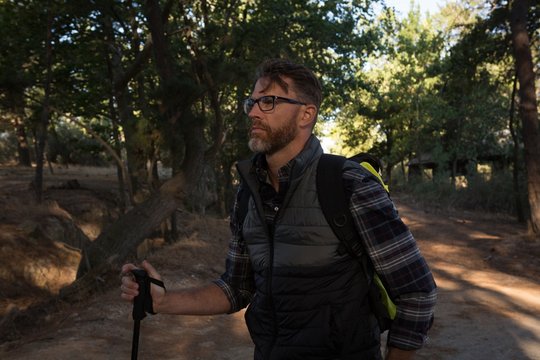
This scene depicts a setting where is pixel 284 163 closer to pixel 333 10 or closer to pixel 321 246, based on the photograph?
pixel 321 246

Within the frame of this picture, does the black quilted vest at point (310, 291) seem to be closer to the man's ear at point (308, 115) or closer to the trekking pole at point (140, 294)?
the man's ear at point (308, 115)

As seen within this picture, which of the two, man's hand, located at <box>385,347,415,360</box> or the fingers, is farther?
the fingers

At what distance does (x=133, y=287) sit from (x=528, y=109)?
44.8 ft

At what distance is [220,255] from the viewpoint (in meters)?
11.6

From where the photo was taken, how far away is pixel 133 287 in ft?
6.63

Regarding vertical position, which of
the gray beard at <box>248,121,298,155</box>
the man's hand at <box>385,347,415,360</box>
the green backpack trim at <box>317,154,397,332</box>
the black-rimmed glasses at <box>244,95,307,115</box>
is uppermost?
the black-rimmed glasses at <box>244,95,307,115</box>

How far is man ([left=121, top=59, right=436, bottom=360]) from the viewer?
68.9 inches

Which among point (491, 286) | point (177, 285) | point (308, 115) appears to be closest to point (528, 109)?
point (491, 286)

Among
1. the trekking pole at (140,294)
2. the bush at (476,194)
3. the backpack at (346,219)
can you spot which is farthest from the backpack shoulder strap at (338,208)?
the bush at (476,194)

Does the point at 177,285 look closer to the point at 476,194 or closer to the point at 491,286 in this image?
the point at 491,286

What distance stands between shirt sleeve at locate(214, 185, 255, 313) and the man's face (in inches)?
12.0

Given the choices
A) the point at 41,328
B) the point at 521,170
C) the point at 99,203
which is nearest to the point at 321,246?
the point at 41,328

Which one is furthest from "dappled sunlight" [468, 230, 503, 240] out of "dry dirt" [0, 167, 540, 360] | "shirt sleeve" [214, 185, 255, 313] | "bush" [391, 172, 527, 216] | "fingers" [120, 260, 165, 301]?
"fingers" [120, 260, 165, 301]

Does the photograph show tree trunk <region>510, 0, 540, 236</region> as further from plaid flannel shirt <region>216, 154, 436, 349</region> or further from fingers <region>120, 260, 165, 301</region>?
fingers <region>120, 260, 165, 301</region>
